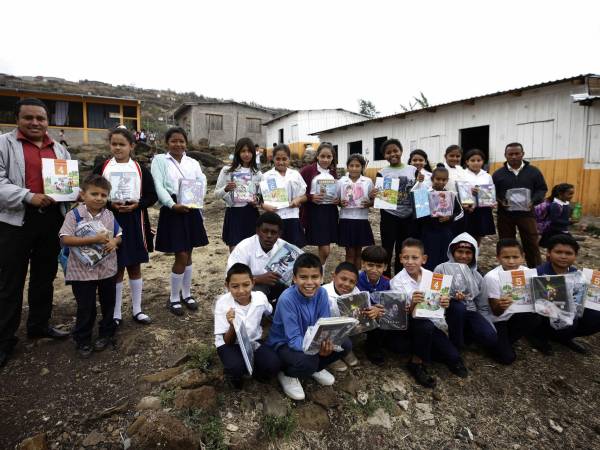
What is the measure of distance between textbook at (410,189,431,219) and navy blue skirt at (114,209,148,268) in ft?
9.49

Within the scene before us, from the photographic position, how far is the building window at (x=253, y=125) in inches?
1099

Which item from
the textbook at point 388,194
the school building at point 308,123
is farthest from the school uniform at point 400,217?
the school building at point 308,123

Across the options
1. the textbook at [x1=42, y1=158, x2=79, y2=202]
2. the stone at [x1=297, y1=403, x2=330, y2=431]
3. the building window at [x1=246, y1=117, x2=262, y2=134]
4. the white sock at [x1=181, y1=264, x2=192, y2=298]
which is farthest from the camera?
the building window at [x1=246, y1=117, x2=262, y2=134]

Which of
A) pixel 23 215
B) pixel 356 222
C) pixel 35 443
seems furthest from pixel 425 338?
pixel 23 215

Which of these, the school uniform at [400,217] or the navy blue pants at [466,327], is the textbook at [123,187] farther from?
the navy blue pants at [466,327]

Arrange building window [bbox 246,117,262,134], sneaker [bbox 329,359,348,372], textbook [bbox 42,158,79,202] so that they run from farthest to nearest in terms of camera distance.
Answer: building window [bbox 246,117,262,134], sneaker [bbox 329,359,348,372], textbook [bbox 42,158,79,202]

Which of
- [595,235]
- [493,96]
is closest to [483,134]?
[493,96]

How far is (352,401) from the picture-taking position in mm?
2850

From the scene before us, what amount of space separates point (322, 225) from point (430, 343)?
5.99 ft

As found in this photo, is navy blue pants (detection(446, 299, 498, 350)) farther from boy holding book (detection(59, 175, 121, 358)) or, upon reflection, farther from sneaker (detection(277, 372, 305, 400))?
boy holding book (detection(59, 175, 121, 358))

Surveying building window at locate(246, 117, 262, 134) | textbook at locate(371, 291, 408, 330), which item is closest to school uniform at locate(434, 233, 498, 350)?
textbook at locate(371, 291, 408, 330)

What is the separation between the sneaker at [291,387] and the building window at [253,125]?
26833 mm

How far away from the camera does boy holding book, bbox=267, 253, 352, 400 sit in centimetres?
266

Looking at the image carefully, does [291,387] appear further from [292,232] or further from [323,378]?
[292,232]
